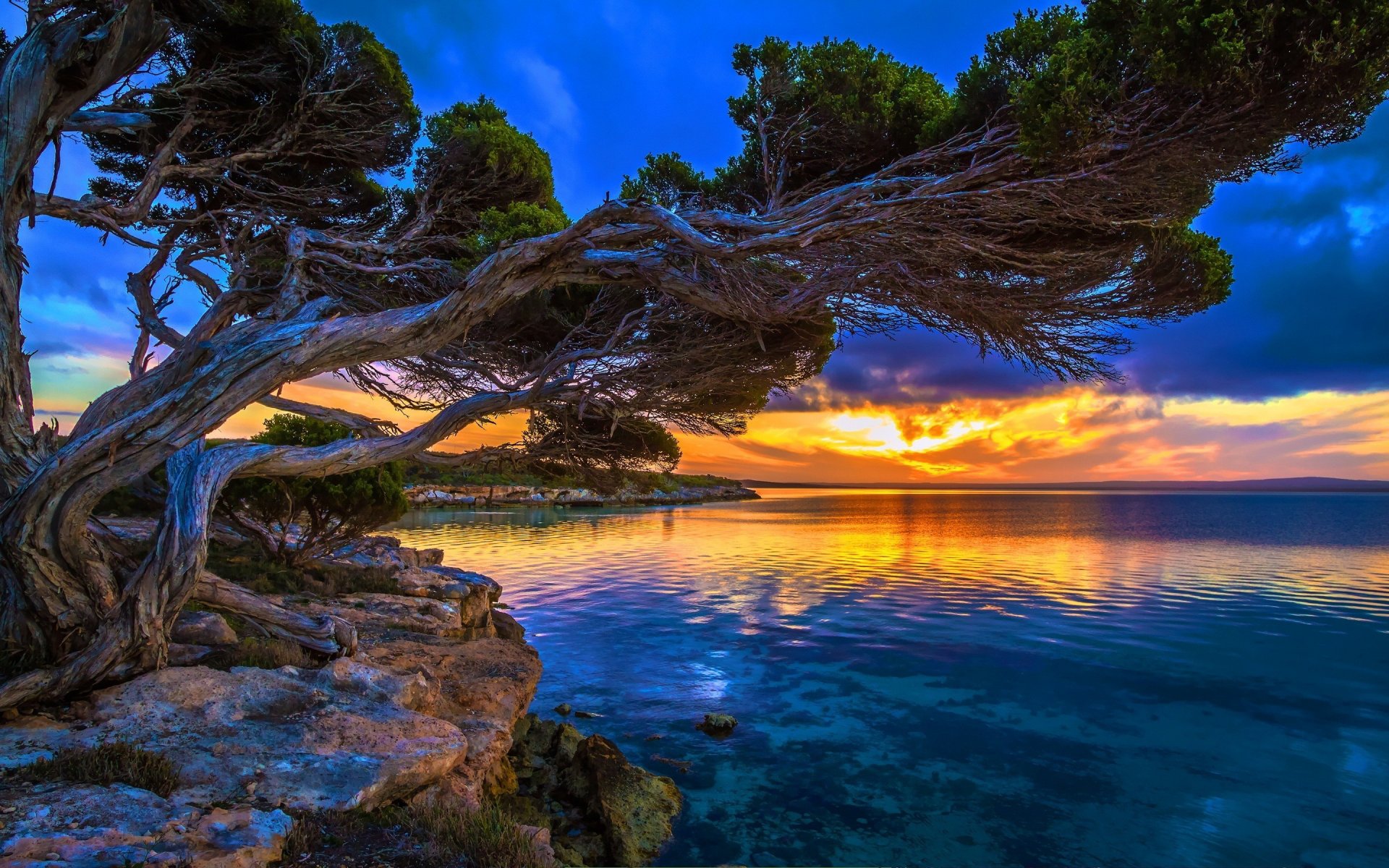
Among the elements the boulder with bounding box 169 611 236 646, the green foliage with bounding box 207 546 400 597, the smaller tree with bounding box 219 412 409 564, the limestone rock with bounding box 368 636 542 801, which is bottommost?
the limestone rock with bounding box 368 636 542 801

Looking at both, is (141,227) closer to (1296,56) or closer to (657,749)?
(657,749)

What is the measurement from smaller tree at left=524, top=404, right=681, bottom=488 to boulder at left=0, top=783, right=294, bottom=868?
20.8 ft

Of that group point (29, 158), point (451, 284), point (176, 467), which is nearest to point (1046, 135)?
point (451, 284)

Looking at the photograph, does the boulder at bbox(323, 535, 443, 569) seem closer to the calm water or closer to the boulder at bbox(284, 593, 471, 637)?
the calm water

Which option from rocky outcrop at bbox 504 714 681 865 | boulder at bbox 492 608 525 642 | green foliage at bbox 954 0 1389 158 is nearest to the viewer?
green foliage at bbox 954 0 1389 158

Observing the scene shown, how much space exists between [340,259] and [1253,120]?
9461 mm

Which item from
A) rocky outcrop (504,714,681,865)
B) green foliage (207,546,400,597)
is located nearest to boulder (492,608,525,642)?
green foliage (207,546,400,597)

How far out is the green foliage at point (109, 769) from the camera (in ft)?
12.1

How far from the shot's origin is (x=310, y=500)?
12336 mm

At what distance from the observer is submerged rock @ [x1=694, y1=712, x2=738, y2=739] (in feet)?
28.3

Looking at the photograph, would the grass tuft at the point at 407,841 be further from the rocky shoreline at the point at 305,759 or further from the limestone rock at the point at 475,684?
the limestone rock at the point at 475,684

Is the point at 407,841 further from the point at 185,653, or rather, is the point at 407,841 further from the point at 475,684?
the point at 185,653

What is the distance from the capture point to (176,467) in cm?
634

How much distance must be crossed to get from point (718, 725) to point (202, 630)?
229 inches
